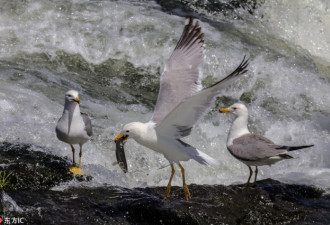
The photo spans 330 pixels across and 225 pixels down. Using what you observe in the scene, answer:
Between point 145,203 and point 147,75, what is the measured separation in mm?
3970

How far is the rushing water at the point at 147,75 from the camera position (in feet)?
20.2

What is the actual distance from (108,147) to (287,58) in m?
3.92

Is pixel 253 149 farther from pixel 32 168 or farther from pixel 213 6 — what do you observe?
pixel 213 6

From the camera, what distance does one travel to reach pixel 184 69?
521 centimetres

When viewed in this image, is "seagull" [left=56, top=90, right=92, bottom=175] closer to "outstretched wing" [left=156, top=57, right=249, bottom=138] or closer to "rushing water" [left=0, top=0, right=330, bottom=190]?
"rushing water" [left=0, top=0, right=330, bottom=190]

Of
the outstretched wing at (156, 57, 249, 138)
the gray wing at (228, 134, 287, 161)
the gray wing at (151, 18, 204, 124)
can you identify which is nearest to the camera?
the outstretched wing at (156, 57, 249, 138)

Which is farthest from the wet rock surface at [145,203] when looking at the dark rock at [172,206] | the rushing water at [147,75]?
the rushing water at [147,75]

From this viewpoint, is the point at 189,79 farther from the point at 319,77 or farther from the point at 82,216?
the point at 319,77

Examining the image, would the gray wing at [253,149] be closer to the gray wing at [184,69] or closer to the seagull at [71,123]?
the gray wing at [184,69]

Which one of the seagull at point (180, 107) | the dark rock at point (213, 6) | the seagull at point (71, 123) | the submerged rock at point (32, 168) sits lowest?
the submerged rock at point (32, 168)

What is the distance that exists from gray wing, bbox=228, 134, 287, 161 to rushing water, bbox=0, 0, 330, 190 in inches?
35.0

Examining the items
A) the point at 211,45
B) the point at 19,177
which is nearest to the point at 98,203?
the point at 19,177

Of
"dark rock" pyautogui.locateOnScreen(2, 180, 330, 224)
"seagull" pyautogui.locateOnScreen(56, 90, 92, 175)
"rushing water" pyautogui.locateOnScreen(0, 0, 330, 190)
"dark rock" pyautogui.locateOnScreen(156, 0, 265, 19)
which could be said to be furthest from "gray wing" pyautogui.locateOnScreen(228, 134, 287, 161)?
"dark rock" pyautogui.locateOnScreen(156, 0, 265, 19)

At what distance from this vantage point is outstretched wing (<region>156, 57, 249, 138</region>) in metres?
4.04
